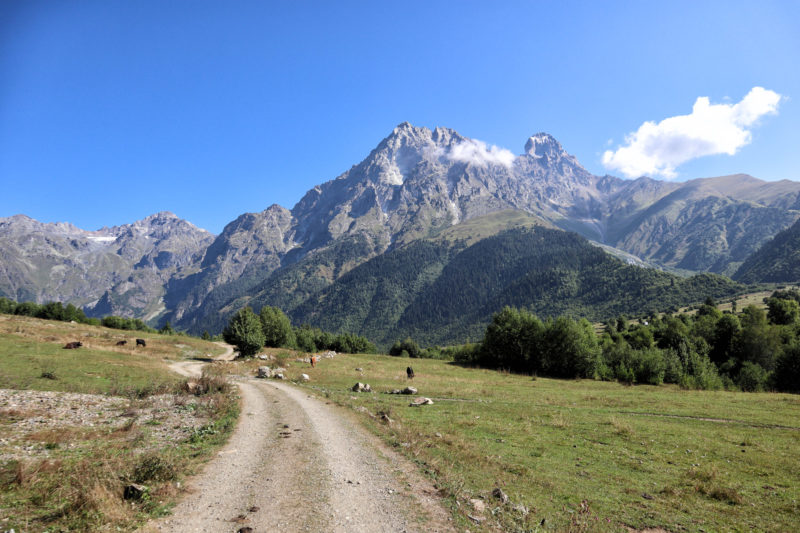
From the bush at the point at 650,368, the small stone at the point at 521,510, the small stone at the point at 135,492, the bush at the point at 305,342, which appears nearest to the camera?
the small stone at the point at 135,492

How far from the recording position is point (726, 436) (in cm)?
2198

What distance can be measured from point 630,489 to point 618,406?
2430cm

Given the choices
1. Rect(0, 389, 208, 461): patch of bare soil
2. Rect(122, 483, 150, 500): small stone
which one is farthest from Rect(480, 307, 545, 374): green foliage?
Rect(122, 483, 150, 500): small stone

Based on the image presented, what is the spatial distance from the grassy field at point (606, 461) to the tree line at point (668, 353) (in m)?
30.5

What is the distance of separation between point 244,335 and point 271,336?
91.1 feet

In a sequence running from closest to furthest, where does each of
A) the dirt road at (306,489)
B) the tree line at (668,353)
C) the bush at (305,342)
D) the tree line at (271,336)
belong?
the dirt road at (306,489) → the tree line at (668,353) → the tree line at (271,336) → the bush at (305,342)

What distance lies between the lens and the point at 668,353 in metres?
63.4

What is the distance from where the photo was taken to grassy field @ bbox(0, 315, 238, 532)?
8555 millimetres

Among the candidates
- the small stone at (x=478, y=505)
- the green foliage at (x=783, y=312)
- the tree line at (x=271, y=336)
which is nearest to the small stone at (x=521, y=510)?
the small stone at (x=478, y=505)

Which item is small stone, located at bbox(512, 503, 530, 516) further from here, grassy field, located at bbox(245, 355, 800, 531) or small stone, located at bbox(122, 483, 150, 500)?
small stone, located at bbox(122, 483, 150, 500)

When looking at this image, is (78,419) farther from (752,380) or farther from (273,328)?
(752,380)

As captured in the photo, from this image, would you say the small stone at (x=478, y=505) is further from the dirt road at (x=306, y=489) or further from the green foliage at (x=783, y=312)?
the green foliage at (x=783, y=312)

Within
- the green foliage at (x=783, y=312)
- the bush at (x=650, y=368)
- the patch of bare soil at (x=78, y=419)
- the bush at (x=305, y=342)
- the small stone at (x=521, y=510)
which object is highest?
the green foliage at (x=783, y=312)

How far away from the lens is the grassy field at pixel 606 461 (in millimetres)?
11148
